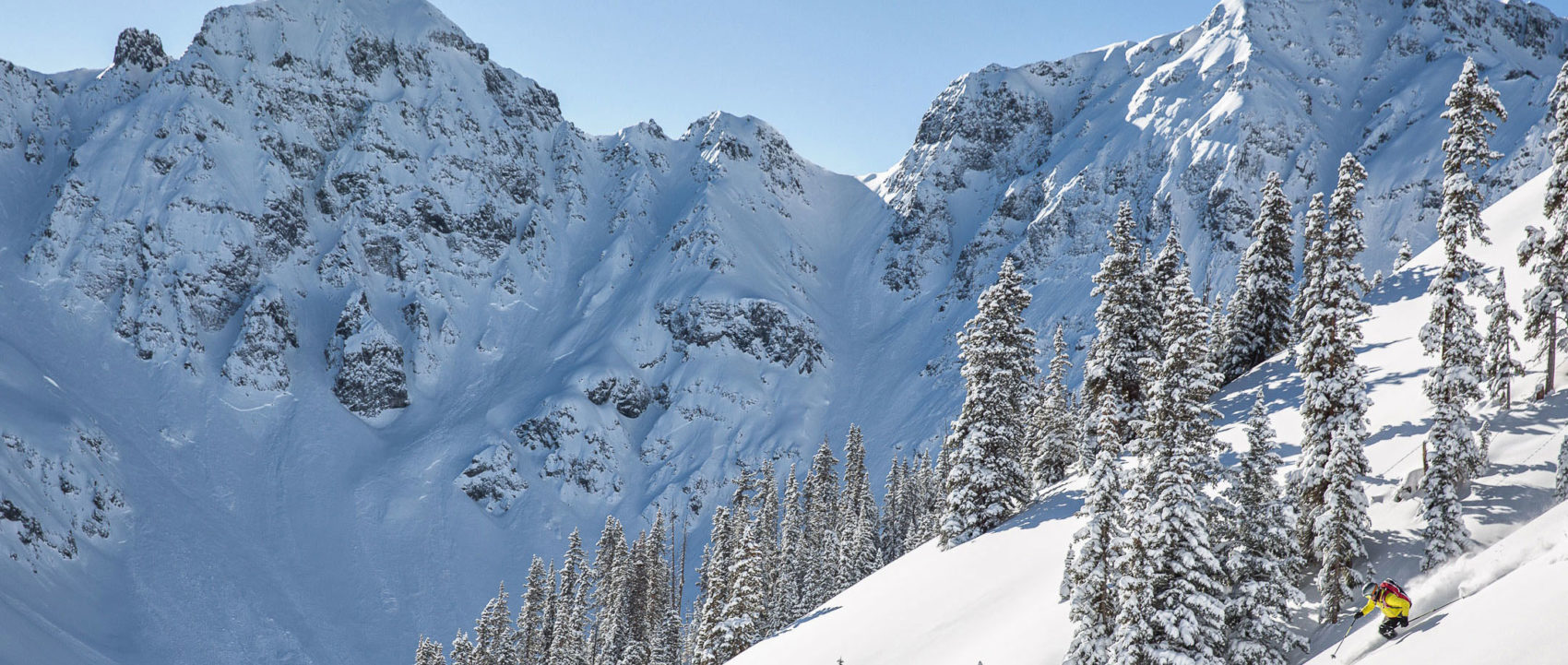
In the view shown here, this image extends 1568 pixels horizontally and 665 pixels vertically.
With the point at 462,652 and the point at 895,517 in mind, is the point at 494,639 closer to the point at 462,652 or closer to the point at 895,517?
the point at 462,652

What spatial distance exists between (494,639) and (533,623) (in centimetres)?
395

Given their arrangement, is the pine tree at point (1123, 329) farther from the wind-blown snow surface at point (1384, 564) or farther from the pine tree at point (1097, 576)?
the pine tree at point (1097, 576)

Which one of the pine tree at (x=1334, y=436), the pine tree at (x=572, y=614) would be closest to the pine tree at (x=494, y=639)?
the pine tree at (x=572, y=614)

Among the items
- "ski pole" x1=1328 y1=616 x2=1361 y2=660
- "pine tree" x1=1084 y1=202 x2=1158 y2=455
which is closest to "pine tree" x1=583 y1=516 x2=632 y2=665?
"pine tree" x1=1084 y1=202 x2=1158 y2=455

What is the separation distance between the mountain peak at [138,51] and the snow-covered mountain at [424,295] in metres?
0.58

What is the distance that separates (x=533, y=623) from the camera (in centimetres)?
6188

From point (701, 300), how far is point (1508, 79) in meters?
153

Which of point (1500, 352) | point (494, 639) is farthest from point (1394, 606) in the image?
point (494, 639)

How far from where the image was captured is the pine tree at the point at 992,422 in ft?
122

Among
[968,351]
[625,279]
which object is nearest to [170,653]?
[968,351]

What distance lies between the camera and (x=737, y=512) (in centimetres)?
7819

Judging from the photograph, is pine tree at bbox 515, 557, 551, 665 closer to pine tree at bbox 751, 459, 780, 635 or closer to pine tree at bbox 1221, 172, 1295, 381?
pine tree at bbox 751, 459, 780, 635

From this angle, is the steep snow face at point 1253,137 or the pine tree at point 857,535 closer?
the pine tree at point 857,535

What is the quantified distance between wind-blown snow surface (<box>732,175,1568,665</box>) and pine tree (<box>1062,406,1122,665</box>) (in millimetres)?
2191
